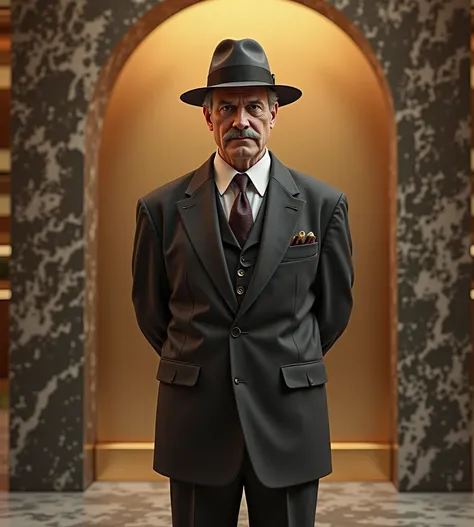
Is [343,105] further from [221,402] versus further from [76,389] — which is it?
[221,402]

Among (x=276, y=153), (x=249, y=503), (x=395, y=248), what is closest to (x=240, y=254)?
(x=249, y=503)

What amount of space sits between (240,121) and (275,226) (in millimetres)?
273

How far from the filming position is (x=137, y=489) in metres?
4.92

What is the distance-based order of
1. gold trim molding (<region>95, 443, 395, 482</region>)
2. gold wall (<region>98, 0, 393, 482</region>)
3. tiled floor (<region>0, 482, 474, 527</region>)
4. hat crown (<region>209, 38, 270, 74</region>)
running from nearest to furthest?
hat crown (<region>209, 38, 270, 74</region>)
tiled floor (<region>0, 482, 474, 527</region>)
gold trim molding (<region>95, 443, 395, 482</region>)
gold wall (<region>98, 0, 393, 482</region>)

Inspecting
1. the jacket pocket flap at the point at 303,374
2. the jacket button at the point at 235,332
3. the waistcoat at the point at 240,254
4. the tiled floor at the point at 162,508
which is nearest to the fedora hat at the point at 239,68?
the waistcoat at the point at 240,254

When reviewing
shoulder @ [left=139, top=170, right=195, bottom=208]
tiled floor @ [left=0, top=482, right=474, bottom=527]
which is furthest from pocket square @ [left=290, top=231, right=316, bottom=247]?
tiled floor @ [left=0, top=482, right=474, bottom=527]

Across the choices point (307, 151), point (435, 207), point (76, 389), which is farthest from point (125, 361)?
point (435, 207)

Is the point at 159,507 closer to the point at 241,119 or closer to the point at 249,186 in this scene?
the point at 249,186

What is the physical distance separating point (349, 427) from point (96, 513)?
1515 millimetres

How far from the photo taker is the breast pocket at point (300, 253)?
2451 millimetres

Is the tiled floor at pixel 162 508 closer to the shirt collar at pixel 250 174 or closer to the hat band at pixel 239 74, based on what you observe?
the shirt collar at pixel 250 174

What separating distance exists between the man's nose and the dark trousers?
2.68 ft

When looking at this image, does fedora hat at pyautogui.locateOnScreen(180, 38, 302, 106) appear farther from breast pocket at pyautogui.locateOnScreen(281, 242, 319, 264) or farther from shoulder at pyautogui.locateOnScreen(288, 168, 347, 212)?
breast pocket at pyautogui.locateOnScreen(281, 242, 319, 264)

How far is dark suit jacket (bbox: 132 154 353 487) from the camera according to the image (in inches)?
94.0
